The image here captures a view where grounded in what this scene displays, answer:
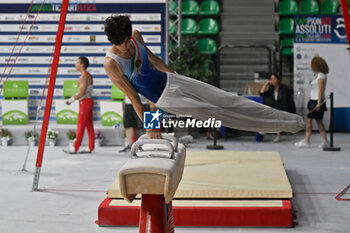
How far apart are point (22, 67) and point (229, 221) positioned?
7081mm

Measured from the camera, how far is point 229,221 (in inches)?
187

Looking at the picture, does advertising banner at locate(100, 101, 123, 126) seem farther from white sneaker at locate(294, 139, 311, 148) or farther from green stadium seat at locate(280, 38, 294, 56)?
green stadium seat at locate(280, 38, 294, 56)

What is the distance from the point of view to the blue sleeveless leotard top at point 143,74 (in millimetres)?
3890

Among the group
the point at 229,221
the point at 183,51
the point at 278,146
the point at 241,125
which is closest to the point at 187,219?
the point at 229,221

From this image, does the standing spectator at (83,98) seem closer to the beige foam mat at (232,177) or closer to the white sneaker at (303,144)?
the beige foam mat at (232,177)

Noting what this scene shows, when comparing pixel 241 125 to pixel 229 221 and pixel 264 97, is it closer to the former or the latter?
pixel 229 221

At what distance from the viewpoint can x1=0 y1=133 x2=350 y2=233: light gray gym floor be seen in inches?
190

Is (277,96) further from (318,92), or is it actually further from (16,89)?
(16,89)

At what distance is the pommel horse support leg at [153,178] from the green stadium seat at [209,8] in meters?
9.73

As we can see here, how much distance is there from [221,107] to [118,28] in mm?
953

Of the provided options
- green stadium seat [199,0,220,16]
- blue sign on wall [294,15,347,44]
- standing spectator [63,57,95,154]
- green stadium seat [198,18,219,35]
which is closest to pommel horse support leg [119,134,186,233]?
standing spectator [63,57,95,154]

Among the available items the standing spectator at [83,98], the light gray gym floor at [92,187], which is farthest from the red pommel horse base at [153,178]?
the standing spectator at [83,98]

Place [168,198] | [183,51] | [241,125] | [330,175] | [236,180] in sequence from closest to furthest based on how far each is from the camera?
[168,198] < [241,125] < [236,180] < [330,175] < [183,51]

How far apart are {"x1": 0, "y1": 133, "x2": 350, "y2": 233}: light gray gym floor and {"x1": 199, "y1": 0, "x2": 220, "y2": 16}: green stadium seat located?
4022mm
